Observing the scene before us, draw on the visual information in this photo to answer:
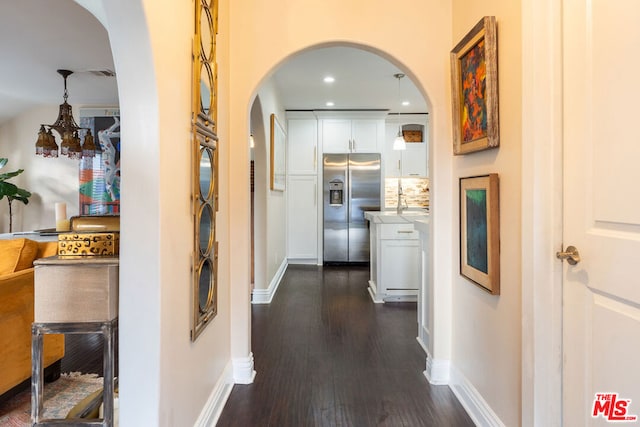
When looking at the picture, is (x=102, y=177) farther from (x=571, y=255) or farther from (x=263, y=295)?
(x=571, y=255)

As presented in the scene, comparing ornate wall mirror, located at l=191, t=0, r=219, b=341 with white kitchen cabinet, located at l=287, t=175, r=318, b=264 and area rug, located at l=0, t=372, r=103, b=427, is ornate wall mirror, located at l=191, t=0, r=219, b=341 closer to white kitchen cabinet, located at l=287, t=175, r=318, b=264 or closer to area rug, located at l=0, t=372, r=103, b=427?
area rug, located at l=0, t=372, r=103, b=427

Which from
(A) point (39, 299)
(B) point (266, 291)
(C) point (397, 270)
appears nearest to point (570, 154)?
(A) point (39, 299)

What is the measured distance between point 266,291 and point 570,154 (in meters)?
3.39

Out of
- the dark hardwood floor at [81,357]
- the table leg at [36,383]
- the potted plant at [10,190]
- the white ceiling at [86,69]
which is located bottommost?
the dark hardwood floor at [81,357]

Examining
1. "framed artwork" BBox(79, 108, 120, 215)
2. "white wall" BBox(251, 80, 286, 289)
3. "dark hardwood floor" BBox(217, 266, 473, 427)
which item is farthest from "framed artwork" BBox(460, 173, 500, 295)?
"framed artwork" BBox(79, 108, 120, 215)

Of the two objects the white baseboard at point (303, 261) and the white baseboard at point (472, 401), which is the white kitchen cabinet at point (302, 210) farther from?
the white baseboard at point (472, 401)

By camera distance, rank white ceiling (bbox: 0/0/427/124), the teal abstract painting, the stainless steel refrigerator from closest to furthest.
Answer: the teal abstract painting
white ceiling (bbox: 0/0/427/124)
the stainless steel refrigerator

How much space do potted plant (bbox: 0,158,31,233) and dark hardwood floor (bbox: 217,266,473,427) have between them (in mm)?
4123

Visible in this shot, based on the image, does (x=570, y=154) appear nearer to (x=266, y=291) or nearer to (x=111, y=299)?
(x=111, y=299)

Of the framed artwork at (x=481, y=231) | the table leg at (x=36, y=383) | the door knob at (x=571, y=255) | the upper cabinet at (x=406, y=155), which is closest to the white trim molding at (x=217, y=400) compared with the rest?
the table leg at (x=36, y=383)

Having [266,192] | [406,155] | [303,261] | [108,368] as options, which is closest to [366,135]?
[406,155]

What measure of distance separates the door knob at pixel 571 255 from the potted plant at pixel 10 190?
650 cm

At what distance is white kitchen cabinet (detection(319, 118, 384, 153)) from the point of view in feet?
20.9

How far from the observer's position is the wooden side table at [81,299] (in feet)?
4.46
